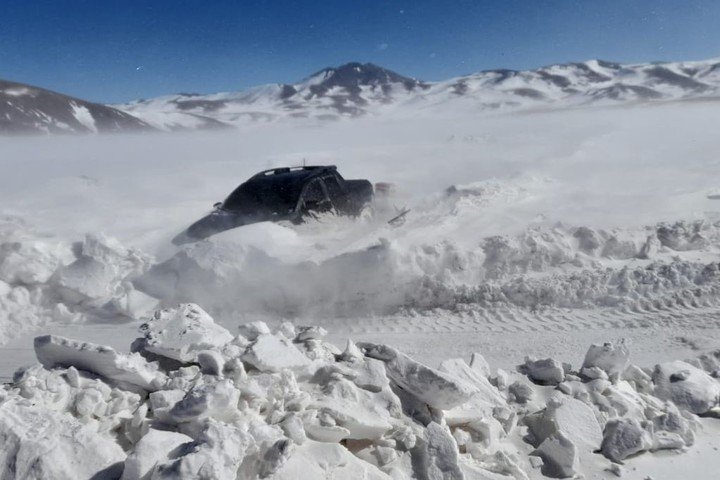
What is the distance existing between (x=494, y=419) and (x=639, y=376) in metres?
1.65

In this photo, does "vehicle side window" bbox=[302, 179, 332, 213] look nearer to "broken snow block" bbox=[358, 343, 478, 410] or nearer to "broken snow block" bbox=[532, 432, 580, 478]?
"broken snow block" bbox=[358, 343, 478, 410]

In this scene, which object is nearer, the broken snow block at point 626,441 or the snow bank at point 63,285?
the broken snow block at point 626,441

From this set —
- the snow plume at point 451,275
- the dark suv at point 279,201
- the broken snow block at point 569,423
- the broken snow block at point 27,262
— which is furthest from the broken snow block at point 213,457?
the dark suv at point 279,201

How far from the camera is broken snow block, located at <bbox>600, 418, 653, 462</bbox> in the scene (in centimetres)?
403

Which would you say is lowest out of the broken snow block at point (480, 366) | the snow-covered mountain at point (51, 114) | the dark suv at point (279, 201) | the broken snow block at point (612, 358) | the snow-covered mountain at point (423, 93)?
the broken snow block at point (480, 366)

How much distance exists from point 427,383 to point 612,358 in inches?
75.2

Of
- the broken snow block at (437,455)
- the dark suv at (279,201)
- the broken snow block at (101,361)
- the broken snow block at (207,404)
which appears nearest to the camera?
the broken snow block at (207,404)

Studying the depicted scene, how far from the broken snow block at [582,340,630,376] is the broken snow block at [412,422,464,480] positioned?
203cm

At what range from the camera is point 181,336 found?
4.48m

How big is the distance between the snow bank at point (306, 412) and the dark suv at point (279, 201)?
4.27 m

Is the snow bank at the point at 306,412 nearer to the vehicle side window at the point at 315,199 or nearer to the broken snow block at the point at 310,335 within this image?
the broken snow block at the point at 310,335

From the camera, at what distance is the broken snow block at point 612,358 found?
5051 mm

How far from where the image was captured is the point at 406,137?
3048 cm

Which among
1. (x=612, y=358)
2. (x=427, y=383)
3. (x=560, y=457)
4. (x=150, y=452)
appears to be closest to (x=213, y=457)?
(x=150, y=452)
